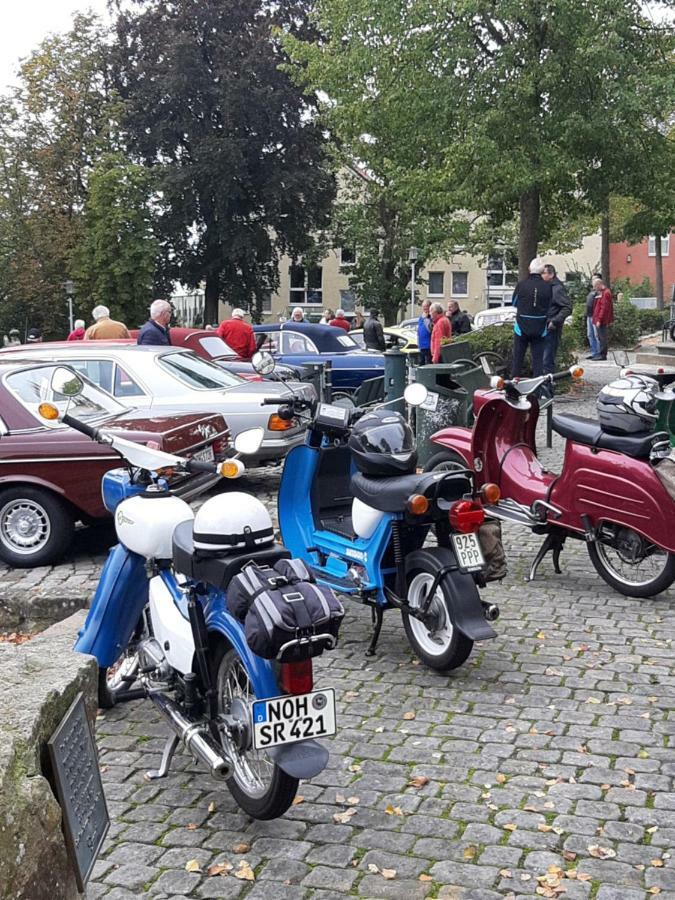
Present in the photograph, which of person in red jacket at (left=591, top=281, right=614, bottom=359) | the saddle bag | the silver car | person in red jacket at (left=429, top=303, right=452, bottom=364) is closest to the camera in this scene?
the saddle bag

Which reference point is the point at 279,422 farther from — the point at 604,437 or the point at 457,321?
the point at 457,321

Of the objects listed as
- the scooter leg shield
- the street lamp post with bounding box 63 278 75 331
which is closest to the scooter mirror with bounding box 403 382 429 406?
the scooter leg shield

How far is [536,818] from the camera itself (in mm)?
4148

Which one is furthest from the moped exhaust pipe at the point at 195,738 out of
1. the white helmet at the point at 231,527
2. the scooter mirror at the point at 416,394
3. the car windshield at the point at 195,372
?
the car windshield at the point at 195,372

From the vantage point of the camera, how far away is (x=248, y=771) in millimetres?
4082

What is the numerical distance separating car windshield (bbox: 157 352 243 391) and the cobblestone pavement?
5.15 m

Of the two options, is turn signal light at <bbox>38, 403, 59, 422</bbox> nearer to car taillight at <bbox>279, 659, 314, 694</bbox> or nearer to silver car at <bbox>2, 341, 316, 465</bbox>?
car taillight at <bbox>279, 659, 314, 694</bbox>

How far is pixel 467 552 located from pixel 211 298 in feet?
133

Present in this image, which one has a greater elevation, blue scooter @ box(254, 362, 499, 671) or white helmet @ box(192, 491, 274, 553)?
white helmet @ box(192, 491, 274, 553)

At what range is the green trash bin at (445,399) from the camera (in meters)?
11.5

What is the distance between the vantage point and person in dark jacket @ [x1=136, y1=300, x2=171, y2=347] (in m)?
12.9

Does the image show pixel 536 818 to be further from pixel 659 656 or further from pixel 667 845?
pixel 659 656

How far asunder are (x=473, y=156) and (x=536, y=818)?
1565 cm

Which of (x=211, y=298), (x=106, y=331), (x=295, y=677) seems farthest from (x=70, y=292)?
(x=295, y=677)
